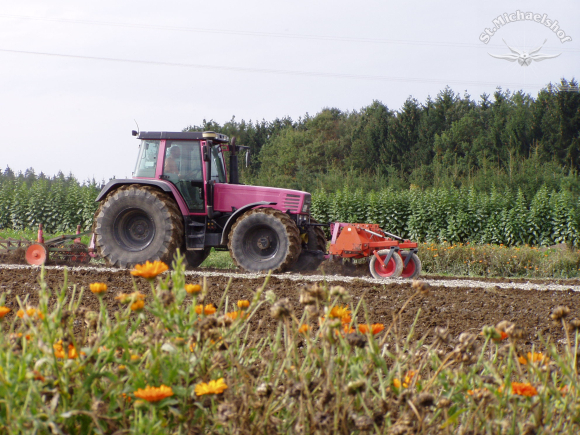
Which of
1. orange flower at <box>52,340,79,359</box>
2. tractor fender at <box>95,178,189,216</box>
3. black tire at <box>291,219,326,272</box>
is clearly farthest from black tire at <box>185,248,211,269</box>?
orange flower at <box>52,340,79,359</box>

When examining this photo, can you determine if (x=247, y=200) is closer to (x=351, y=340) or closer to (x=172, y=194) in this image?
(x=172, y=194)

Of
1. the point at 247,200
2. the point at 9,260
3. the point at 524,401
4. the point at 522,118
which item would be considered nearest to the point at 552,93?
the point at 522,118

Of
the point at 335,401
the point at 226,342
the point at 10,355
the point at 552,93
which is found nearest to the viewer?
the point at 10,355

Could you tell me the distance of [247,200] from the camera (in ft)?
27.8

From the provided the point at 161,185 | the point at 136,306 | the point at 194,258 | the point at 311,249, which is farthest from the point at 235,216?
the point at 136,306

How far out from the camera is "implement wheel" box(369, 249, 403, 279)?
7466mm

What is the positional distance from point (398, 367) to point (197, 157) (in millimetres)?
7345

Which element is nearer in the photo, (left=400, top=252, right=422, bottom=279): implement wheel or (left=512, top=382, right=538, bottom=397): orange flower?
(left=512, top=382, right=538, bottom=397): orange flower

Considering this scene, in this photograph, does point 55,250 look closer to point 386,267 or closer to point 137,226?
point 137,226

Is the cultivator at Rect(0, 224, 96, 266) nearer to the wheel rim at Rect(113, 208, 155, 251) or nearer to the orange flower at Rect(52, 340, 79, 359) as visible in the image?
the wheel rim at Rect(113, 208, 155, 251)

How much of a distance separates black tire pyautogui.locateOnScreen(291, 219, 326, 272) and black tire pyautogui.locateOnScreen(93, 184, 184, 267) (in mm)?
1827

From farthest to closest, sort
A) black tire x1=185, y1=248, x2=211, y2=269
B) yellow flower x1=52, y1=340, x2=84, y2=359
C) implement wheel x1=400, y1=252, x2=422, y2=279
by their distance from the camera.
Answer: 1. black tire x1=185, y1=248, x2=211, y2=269
2. implement wheel x1=400, y1=252, x2=422, y2=279
3. yellow flower x1=52, y1=340, x2=84, y2=359

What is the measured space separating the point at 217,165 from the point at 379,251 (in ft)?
9.35

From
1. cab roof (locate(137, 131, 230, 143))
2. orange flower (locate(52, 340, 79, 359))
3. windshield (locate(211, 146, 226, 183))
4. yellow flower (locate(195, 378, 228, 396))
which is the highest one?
cab roof (locate(137, 131, 230, 143))
